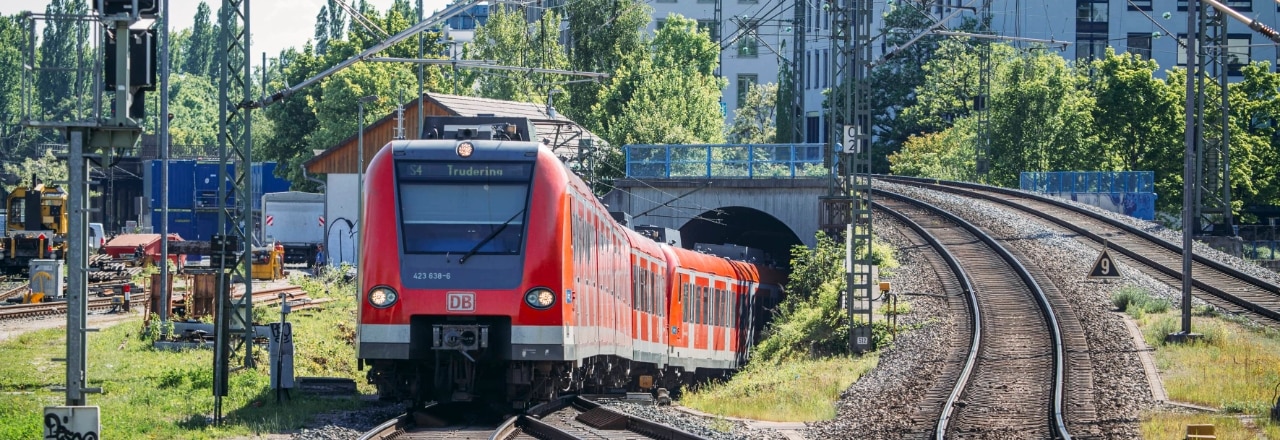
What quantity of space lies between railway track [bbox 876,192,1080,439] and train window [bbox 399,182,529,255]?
198 inches

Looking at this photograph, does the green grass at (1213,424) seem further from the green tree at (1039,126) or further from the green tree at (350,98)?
the green tree at (350,98)

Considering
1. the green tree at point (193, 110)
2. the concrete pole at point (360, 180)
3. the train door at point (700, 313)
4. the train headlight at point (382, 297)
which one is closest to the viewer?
the train headlight at point (382, 297)

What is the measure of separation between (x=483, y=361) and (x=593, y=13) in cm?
5131

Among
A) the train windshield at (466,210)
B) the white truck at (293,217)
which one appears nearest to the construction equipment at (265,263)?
the white truck at (293,217)

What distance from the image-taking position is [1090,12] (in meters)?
77.4

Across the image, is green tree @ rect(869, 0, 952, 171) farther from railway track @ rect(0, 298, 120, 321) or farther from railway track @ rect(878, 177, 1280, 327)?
railway track @ rect(0, 298, 120, 321)

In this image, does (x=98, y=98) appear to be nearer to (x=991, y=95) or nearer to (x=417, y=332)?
(x=417, y=332)

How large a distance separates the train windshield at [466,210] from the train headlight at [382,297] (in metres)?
0.49

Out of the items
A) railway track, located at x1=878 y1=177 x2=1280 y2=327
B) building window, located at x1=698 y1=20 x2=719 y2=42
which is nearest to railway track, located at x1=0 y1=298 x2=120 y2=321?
railway track, located at x1=878 y1=177 x2=1280 y2=327

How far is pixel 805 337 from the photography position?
97.0 ft

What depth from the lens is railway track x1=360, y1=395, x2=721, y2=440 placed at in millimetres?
14820

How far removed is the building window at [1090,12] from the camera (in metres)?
77.1

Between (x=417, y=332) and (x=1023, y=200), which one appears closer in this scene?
(x=417, y=332)

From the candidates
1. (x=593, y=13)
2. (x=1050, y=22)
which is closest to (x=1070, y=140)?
(x=1050, y=22)
